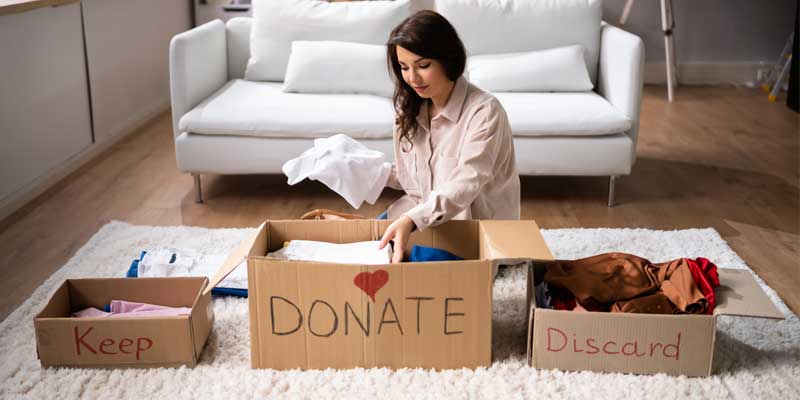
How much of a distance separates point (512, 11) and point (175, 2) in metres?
2.46

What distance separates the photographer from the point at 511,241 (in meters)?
1.76

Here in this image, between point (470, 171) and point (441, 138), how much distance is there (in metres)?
0.20

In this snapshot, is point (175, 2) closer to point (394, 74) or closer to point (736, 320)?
point (394, 74)

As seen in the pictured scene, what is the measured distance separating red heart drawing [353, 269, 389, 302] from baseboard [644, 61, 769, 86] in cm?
439

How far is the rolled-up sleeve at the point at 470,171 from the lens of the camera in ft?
6.01

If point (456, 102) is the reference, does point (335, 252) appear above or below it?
below

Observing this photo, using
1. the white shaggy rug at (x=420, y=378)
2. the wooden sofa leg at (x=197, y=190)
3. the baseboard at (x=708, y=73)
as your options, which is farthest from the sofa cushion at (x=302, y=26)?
the baseboard at (x=708, y=73)

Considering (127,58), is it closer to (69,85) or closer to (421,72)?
(69,85)

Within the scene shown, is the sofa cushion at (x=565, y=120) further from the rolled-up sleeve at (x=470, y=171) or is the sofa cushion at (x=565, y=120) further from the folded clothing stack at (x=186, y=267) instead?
the folded clothing stack at (x=186, y=267)

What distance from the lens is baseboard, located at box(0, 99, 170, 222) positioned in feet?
9.70

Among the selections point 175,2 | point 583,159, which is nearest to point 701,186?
point 583,159

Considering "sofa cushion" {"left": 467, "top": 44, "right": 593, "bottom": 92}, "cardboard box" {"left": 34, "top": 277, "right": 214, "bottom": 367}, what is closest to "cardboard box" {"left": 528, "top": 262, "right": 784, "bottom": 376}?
"cardboard box" {"left": 34, "top": 277, "right": 214, "bottom": 367}

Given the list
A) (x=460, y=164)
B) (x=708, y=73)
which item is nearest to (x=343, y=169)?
(x=460, y=164)

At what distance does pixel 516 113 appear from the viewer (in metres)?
2.99
